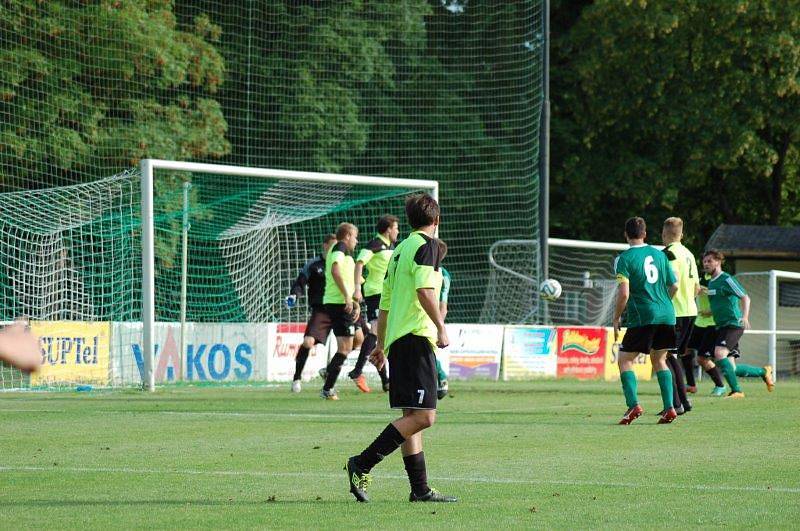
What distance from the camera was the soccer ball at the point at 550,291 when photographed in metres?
23.9

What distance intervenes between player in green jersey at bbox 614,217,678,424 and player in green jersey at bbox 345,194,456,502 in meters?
5.87

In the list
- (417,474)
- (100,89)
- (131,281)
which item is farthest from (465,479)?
(100,89)

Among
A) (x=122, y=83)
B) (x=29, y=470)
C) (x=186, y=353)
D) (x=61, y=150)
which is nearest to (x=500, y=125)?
(x=122, y=83)

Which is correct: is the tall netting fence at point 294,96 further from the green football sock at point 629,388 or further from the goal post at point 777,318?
the green football sock at point 629,388

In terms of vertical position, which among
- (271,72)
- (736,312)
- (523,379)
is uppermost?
(271,72)

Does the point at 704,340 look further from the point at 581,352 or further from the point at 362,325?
the point at 581,352

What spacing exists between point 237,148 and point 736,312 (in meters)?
17.2

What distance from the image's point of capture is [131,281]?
21.6 meters

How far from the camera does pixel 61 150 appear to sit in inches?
1033

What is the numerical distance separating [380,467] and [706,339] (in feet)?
36.6

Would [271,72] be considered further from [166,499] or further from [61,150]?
[166,499]

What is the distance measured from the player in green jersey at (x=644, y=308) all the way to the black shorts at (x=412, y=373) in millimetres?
5956

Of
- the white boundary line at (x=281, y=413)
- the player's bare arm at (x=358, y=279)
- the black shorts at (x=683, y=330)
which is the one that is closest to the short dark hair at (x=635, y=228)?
the white boundary line at (x=281, y=413)

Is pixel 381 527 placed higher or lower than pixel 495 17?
lower
